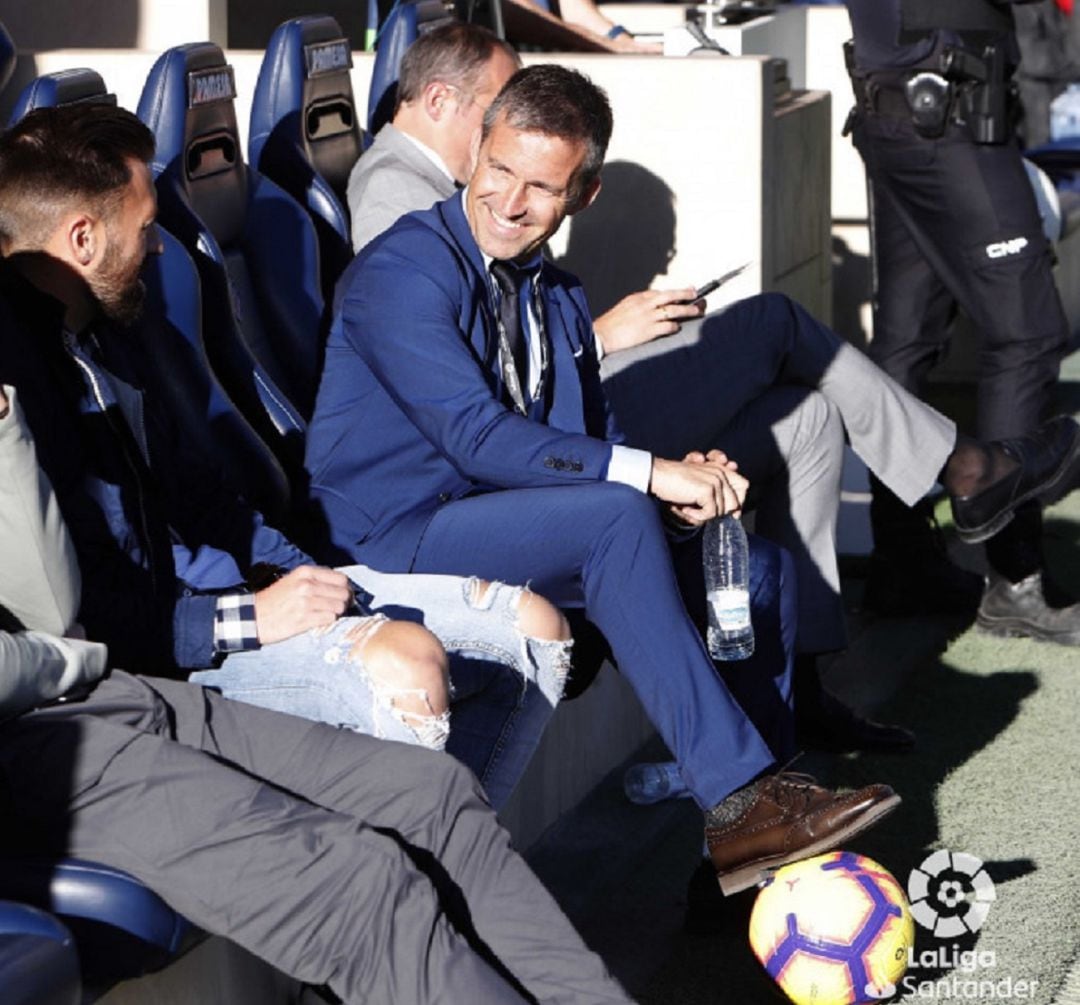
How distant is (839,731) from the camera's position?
4426mm

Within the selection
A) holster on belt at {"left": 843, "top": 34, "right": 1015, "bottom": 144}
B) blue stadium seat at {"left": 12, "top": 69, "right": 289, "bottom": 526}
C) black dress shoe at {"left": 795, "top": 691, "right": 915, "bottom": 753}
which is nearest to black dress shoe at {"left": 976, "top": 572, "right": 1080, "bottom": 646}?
black dress shoe at {"left": 795, "top": 691, "right": 915, "bottom": 753}

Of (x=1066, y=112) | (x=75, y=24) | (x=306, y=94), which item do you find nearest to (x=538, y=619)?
(x=306, y=94)

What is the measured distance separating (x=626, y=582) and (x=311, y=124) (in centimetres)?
174

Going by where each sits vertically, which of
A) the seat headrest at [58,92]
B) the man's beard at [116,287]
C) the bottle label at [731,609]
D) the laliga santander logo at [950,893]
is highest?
the seat headrest at [58,92]

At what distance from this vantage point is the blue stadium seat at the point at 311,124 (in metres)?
4.47

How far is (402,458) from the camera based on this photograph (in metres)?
3.56

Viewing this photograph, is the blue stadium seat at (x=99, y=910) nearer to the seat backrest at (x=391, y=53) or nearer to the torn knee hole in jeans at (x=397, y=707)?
the torn knee hole in jeans at (x=397, y=707)

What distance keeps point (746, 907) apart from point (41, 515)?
1.53 metres

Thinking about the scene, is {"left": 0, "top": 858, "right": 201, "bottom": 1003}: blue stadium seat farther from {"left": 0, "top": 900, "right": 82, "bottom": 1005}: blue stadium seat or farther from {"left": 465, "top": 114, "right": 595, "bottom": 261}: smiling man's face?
{"left": 465, "top": 114, "right": 595, "bottom": 261}: smiling man's face

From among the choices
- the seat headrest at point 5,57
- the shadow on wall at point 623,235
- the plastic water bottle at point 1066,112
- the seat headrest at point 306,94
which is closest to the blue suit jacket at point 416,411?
the seat headrest at point 306,94

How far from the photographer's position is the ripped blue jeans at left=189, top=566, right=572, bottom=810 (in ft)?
9.84

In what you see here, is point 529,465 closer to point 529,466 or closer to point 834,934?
point 529,466

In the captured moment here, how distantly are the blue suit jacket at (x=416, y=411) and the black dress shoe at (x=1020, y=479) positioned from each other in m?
1.11

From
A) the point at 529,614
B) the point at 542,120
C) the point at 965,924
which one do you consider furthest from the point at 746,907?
the point at 542,120
